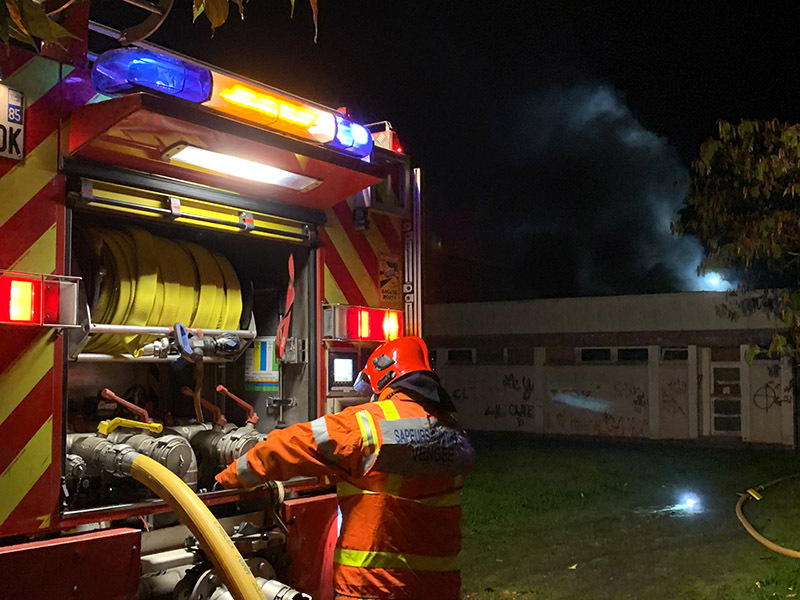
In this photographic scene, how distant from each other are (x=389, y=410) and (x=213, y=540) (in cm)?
82

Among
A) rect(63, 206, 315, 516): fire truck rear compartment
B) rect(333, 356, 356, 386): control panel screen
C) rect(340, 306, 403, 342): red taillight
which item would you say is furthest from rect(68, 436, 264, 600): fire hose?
rect(340, 306, 403, 342): red taillight

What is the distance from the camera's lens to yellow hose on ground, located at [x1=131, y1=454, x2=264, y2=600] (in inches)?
115

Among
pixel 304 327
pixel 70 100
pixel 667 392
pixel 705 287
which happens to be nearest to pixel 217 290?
pixel 304 327

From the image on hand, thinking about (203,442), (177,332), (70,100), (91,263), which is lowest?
(203,442)

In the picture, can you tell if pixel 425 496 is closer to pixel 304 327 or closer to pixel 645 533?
pixel 304 327

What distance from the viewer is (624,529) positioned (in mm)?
8867

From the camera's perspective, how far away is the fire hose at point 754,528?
729cm

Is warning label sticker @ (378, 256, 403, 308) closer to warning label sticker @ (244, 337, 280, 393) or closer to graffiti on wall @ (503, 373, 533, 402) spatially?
warning label sticker @ (244, 337, 280, 393)

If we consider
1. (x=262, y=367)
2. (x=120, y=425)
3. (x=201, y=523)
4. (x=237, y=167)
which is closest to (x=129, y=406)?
(x=120, y=425)

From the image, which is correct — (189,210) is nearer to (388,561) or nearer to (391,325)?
(391,325)

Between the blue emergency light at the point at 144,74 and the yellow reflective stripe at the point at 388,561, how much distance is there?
189 centimetres

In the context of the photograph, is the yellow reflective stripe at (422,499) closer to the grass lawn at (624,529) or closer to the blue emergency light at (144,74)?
the blue emergency light at (144,74)

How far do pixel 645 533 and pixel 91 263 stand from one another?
22.5 ft

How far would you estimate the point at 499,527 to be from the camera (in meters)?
8.92
